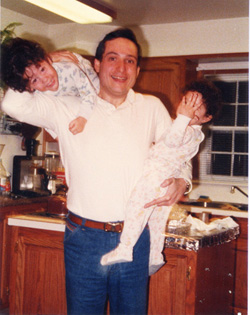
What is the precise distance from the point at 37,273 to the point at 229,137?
8.03 ft

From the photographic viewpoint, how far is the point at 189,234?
183 cm

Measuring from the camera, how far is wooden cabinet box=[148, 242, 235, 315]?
177cm

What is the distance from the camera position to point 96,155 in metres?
1.45

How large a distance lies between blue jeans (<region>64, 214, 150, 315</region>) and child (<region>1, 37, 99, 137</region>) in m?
0.37

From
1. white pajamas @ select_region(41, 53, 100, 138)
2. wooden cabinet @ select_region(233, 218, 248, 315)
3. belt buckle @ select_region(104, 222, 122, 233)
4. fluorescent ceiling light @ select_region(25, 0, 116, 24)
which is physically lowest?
wooden cabinet @ select_region(233, 218, 248, 315)

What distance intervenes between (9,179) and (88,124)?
2004mm

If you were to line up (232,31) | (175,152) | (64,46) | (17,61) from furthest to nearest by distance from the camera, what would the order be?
(64,46) → (232,31) → (175,152) → (17,61)

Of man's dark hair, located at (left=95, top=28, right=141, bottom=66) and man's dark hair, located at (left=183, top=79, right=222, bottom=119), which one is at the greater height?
man's dark hair, located at (left=95, top=28, right=141, bottom=66)

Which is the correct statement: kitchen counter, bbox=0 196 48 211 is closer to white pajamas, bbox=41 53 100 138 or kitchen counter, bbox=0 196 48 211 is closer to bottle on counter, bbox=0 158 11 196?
bottle on counter, bbox=0 158 11 196

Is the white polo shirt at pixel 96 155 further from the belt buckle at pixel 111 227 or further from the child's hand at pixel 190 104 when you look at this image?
the child's hand at pixel 190 104

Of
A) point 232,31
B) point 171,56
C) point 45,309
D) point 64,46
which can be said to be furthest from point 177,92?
point 45,309

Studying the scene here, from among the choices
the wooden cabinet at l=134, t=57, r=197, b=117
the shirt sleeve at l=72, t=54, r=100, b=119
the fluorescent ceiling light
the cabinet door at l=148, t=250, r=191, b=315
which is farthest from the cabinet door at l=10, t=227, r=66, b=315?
the wooden cabinet at l=134, t=57, r=197, b=117

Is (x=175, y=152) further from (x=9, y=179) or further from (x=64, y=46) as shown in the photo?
(x=64, y=46)

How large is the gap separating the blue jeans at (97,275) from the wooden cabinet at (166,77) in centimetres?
223
